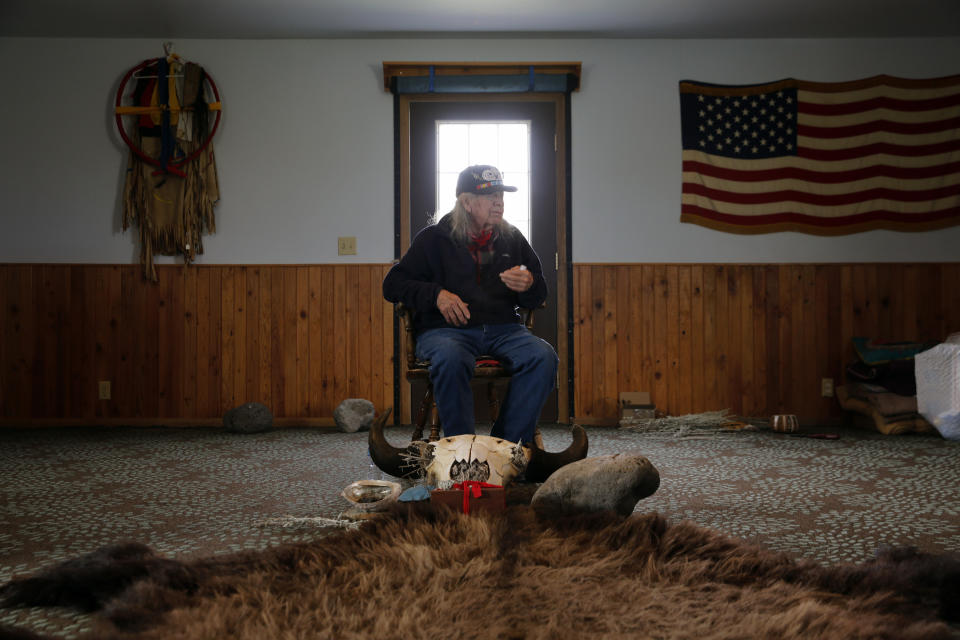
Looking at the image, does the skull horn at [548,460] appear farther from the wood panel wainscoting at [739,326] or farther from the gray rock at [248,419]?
the gray rock at [248,419]

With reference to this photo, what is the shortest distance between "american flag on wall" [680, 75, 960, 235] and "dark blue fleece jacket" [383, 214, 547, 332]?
1896mm

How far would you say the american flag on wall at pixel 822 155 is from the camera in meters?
3.88

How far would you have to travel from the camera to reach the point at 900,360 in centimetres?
347

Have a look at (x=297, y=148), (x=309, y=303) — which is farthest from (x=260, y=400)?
(x=297, y=148)

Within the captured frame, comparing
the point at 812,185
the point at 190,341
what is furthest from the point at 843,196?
the point at 190,341

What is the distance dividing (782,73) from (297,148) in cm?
310

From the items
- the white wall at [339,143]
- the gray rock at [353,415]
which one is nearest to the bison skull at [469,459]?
the gray rock at [353,415]

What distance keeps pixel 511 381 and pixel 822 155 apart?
2.91m

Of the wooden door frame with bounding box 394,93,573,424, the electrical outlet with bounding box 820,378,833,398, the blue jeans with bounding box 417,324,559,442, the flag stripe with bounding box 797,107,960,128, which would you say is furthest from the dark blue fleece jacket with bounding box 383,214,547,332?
the flag stripe with bounding box 797,107,960,128

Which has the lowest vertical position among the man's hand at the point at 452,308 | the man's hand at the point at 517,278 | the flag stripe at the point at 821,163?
the man's hand at the point at 452,308

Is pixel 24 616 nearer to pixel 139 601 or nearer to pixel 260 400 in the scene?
pixel 139 601

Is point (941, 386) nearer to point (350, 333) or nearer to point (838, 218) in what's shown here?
point (838, 218)

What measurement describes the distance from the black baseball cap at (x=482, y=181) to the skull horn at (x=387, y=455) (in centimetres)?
92

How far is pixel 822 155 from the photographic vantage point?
12.8 ft
